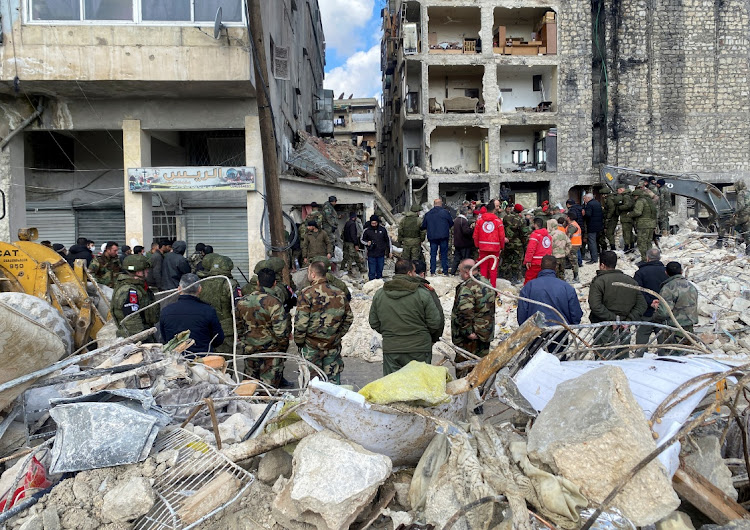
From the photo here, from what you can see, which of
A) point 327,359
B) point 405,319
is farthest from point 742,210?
point 327,359

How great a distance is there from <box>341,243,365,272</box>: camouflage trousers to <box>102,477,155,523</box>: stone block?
10760mm

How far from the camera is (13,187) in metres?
11.5

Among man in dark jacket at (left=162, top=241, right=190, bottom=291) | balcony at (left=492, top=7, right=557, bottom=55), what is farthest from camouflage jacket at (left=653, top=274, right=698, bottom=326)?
balcony at (left=492, top=7, right=557, bottom=55)

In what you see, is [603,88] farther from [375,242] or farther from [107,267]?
[107,267]

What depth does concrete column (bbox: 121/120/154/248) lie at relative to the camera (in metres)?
11.6

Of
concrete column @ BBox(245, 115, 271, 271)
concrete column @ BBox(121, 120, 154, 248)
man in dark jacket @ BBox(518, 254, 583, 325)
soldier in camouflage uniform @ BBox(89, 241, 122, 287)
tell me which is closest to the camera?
man in dark jacket @ BBox(518, 254, 583, 325)

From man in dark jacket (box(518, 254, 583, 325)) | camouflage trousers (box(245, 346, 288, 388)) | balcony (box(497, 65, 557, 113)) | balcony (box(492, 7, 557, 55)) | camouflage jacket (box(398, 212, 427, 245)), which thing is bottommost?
camouflage trousers (box(245, 346, 288, 388))

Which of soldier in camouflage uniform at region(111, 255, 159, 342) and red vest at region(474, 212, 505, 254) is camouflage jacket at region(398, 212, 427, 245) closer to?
red vest at region(474, 212, 505, 254)

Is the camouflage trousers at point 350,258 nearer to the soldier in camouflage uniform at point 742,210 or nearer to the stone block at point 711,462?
the soldier in camouflage uniform at point 742,210

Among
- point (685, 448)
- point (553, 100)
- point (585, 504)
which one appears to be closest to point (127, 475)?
point (585, 504)

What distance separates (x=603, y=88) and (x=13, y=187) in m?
24.1

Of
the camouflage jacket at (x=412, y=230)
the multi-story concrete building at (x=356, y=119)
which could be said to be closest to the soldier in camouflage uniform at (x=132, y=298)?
the camouflage jacket at (x=412, y=230)

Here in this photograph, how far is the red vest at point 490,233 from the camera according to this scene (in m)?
10.4

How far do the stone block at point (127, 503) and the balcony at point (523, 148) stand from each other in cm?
2338
